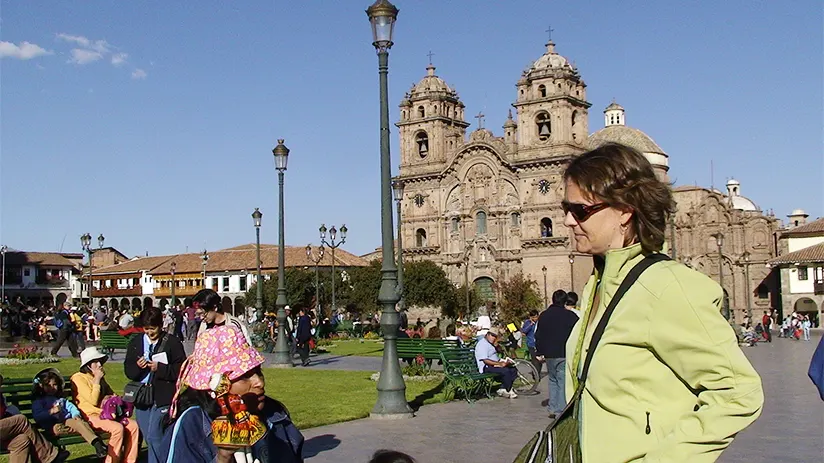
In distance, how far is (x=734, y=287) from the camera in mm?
71625

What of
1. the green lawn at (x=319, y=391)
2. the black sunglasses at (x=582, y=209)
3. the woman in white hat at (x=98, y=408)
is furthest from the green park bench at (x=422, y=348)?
the black sunglasses at (x=582, y=209)

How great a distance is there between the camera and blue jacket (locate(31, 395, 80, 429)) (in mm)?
8641

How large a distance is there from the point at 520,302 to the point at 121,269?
56561mm

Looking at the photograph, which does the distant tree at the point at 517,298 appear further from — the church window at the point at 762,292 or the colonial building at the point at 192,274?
the colonial building at the point at 192,274

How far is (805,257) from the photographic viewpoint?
212 ft

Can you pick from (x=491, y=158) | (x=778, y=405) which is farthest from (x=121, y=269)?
(x=778, y=405)

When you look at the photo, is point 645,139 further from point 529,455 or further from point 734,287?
point 529,455

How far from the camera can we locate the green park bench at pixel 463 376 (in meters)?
15.2

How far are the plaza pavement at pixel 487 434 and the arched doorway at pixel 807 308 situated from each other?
53728 millimetres

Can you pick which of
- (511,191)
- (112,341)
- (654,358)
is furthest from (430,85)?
(654,358)

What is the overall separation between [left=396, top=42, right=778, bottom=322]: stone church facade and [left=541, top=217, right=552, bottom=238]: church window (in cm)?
7

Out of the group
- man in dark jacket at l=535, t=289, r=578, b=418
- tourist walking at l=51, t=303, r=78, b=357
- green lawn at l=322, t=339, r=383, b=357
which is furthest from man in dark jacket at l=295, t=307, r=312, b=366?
man in dark jacket at l=535, t=289, r=578, b=418

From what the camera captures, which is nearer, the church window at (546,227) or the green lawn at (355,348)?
the green lawn at (355,348)

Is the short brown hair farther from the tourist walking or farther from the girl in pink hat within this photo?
the tourist walking
